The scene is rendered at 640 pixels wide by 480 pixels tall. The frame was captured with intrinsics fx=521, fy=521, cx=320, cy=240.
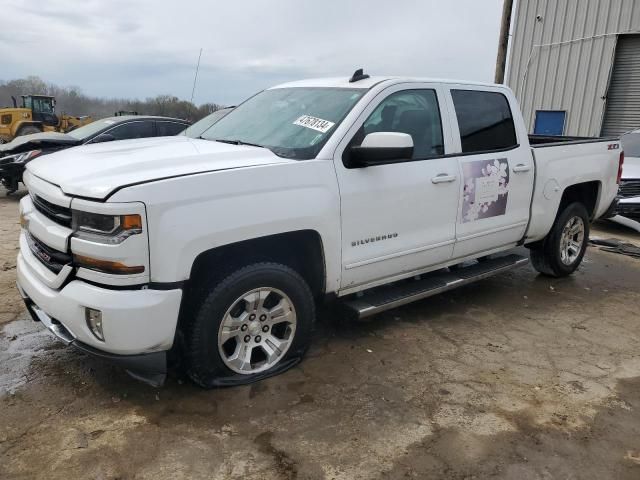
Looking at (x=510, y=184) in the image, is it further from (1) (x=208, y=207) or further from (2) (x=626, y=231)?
(2) (x=626, y=231)

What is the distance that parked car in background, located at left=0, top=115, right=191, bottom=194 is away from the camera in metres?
9.09

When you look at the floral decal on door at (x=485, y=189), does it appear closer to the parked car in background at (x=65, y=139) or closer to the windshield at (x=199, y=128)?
the windshield at (x=199, y=128)

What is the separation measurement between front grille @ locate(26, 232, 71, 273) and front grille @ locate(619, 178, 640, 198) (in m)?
8.35

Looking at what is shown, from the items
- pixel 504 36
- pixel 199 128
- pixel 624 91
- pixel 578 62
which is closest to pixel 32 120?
pixel 504 36

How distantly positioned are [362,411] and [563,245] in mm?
3561

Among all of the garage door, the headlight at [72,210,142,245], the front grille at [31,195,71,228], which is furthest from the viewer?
the garage door

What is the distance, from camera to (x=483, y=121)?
4.38 metres

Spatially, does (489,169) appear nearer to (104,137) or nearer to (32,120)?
(104,137)

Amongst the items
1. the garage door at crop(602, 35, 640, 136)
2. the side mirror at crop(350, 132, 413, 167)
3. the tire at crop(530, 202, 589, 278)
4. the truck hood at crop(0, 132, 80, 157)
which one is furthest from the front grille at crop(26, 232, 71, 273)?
A: the garage door at crop(602, 35, 640, 136)

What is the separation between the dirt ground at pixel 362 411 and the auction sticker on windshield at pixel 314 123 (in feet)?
5.17

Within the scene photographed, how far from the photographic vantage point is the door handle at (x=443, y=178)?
383cm

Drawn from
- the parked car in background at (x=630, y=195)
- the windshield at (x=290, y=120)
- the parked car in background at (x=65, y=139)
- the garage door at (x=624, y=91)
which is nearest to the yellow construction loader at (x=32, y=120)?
the parked car in background at (x=65, y=139)

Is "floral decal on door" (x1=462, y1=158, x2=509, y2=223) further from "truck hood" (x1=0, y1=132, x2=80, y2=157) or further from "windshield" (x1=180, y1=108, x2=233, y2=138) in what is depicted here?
"truck hood" (x1=0, y1=132, x2=80, y2=157)

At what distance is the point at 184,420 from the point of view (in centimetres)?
286
